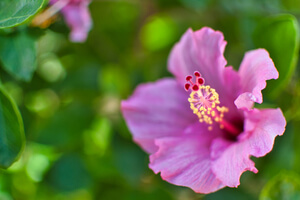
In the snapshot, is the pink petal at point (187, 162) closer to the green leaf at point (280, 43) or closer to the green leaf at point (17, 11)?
the green leaf at point (280, 43)

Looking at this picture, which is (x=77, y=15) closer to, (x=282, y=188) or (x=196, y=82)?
(x=196, y=82)

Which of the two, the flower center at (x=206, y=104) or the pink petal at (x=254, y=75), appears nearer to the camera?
the pink petal at (x=254, y=75)

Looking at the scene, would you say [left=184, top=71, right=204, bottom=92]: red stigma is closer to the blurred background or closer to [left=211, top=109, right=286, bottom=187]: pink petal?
[left=211, top=109, right=286, bottom=187]: pink petal

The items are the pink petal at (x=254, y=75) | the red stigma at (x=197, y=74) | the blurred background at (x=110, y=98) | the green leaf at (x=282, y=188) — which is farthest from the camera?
the blurred background at (x=110, y=98)

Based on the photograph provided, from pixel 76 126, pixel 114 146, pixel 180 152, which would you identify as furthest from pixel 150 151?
pixel 76 126

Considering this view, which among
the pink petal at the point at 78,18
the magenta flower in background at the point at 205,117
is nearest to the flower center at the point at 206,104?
the magenta flower in background at the point at 205,117

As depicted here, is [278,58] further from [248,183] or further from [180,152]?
[248,183]

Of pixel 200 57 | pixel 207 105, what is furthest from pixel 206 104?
pixel 200 57
